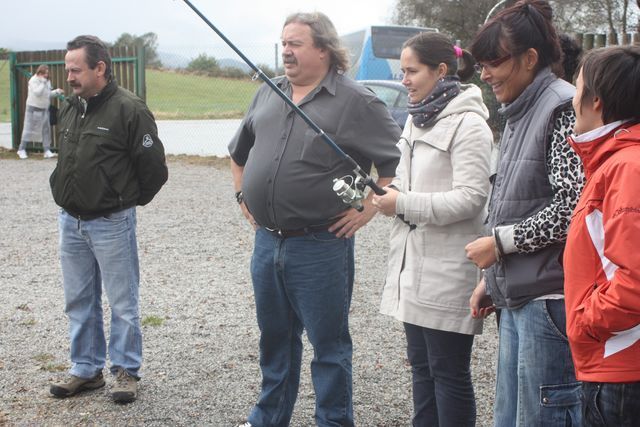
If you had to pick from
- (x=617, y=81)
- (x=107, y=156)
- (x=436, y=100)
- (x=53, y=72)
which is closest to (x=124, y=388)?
(x=107, y=156)

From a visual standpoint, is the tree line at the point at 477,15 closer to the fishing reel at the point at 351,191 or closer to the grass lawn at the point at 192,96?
the grass lawn at the point at 192,96

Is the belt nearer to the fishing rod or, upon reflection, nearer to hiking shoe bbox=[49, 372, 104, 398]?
the fishing rod

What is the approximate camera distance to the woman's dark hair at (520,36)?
2.69 m

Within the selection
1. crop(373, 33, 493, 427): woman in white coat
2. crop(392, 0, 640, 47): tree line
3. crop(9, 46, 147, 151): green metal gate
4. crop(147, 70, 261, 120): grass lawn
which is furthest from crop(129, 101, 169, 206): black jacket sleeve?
crop(147, 70, 261, 120): grass lawn

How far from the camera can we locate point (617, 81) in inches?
85.4

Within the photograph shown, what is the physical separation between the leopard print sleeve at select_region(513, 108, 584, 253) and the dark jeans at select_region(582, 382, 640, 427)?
1.68ft

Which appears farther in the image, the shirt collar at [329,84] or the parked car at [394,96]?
the parked car at [394,96]

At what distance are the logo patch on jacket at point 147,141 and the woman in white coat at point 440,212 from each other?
1.73m

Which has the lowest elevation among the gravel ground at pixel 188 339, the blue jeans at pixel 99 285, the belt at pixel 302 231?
the gravel ground at pixel 188 339

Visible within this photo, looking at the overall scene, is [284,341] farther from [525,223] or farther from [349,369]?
[525,223]

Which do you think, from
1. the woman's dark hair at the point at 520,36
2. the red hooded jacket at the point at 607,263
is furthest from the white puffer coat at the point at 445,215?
the red hooded jacket at the point at 607,263

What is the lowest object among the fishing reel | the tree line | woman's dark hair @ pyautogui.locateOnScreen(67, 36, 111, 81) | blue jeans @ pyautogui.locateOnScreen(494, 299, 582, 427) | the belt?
blue jeans @ pyautogui.locateOnScreen(494, 299, 582, 427)

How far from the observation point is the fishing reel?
3.31m

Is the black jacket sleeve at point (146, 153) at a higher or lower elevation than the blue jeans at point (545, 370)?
higher
